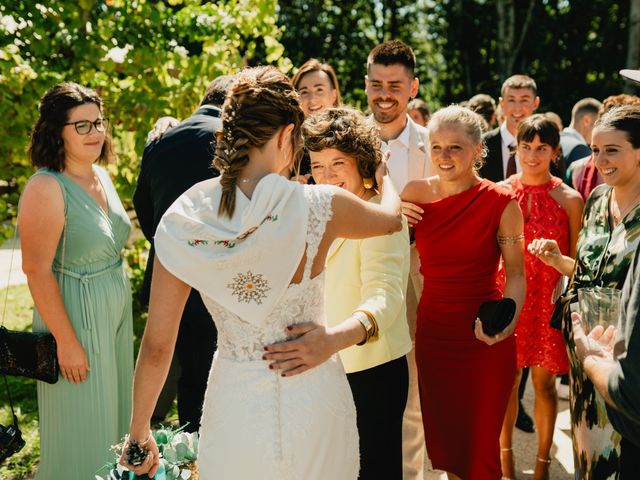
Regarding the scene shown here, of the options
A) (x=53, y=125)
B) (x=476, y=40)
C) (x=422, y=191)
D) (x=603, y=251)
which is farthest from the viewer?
(x=476, y=40)

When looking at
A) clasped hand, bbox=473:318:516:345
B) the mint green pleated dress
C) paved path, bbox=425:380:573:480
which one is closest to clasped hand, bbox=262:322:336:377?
clasped hand, bbox=473:318:516:345

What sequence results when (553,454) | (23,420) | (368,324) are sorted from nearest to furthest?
(368,324) < (553,454) < (23,420)

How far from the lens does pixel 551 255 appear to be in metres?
3.54

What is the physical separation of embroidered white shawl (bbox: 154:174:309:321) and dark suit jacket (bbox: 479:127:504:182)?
3.64m

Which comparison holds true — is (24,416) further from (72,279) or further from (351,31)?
(351,31)

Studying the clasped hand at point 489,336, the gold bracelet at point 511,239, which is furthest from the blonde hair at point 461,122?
the clasped hand at point 489,336

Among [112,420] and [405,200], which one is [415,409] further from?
[112,420]

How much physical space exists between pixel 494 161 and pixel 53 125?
338 centimetres

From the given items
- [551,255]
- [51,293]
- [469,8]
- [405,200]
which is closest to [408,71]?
[405,200]

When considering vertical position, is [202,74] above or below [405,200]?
above

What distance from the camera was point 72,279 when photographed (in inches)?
134

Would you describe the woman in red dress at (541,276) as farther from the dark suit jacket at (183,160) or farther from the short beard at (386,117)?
the dark suit jacket at (183,160)

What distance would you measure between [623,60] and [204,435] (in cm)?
1723

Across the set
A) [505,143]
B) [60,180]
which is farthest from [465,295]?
[505,143]
